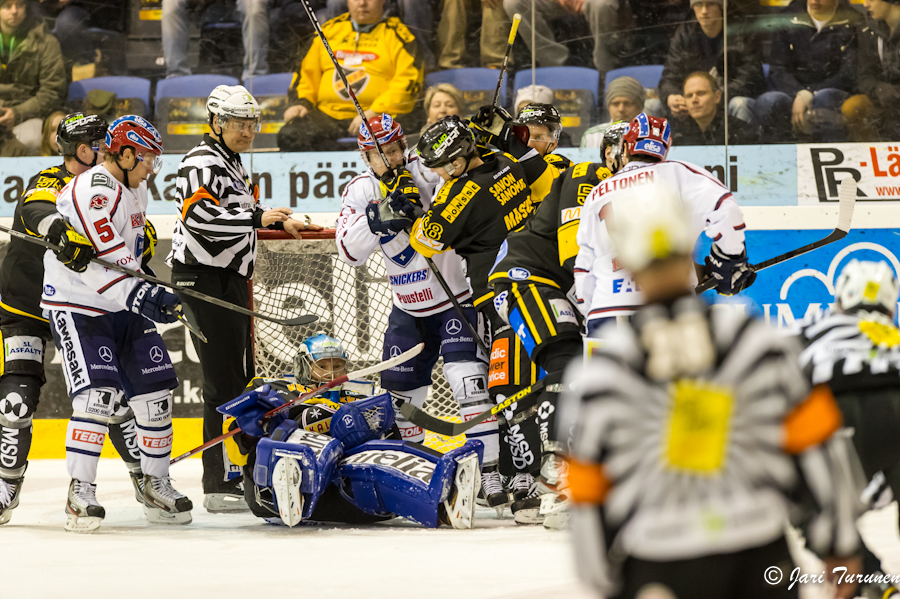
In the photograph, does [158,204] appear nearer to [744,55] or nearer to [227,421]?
[227,421]

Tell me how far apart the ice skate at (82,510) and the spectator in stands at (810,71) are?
434cm

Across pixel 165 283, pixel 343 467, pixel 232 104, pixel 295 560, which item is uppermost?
pixel 232 104

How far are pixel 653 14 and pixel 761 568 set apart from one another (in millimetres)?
5595

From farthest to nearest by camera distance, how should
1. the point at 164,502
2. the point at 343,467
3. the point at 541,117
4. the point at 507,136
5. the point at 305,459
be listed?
the point at 541,117 < the point at 507,136 < the point at 164,502 < the point at 343,467 < the point at 305,459

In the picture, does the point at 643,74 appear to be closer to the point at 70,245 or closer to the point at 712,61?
the point at 712,61

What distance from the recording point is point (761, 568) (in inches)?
51.2

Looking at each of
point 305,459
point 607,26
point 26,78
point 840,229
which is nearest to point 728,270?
point 840,229

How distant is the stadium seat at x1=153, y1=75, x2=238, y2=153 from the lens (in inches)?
261

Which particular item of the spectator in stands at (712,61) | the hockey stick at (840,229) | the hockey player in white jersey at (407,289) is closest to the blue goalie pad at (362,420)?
the hockey player in white jersey at (407,289)

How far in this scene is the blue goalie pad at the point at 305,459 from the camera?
351 cm

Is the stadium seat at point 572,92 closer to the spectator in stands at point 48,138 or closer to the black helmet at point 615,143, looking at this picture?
the black helmet at point 615,143

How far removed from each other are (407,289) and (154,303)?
1.01 metres

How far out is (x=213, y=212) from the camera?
4.10m

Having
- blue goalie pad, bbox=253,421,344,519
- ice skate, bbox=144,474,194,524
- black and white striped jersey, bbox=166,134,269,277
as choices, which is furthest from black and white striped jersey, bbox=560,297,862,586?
black and white striped jersey, bbox=166,134,269,277
